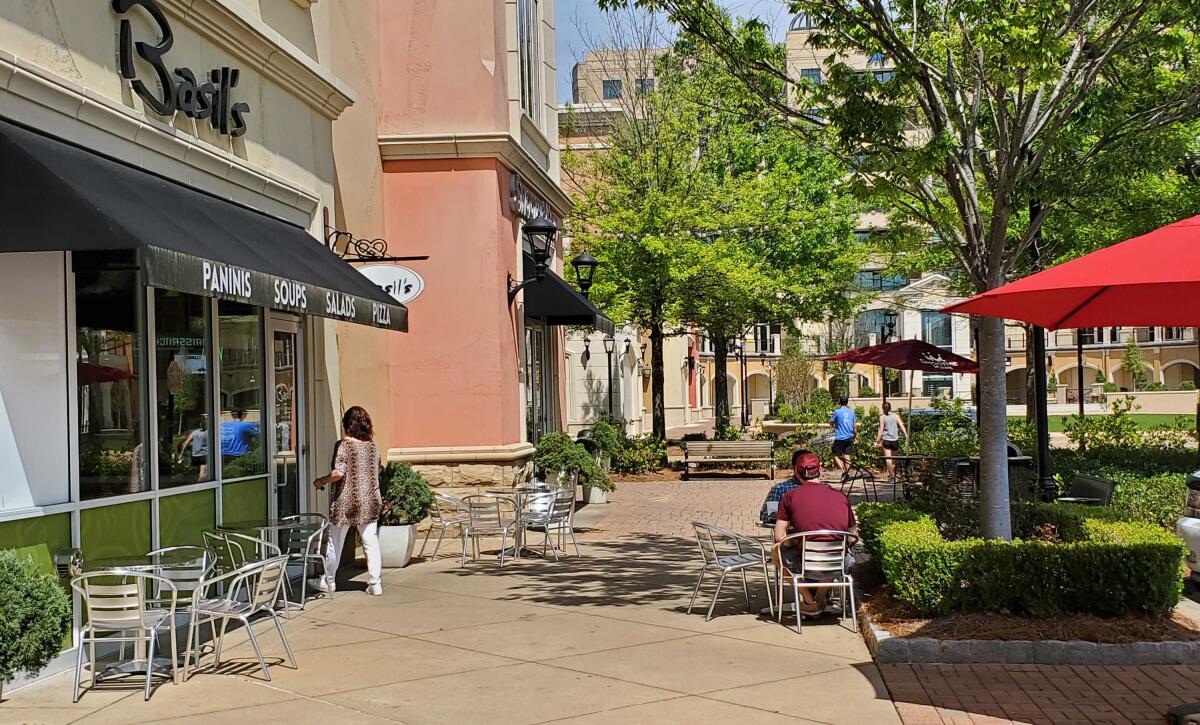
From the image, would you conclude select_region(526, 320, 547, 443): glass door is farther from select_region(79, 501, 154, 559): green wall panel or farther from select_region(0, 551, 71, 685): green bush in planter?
select_region(0, 551, 71, 685): green bush in planter

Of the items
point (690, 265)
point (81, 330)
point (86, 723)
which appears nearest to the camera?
point (86, 723)

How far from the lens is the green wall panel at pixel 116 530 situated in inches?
304

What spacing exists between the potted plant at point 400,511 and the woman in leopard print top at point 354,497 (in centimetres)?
128

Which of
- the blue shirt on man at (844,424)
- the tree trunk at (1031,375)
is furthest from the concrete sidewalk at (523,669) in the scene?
the blue shirt on man at (844,424)

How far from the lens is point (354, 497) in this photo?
10.6 metres

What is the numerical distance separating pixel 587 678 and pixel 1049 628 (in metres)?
3.10

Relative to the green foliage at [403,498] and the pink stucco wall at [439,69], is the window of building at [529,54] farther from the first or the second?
the green foliage at [403,498]

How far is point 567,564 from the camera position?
12.4 meters

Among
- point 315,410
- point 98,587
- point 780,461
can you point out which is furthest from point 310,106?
point 780,461

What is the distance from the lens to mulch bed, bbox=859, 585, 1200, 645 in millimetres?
7445

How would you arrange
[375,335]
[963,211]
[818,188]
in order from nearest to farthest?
1. [963,211]
2. [375,335]
3. [818,188]

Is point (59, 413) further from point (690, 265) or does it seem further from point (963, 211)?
point (690, 265)

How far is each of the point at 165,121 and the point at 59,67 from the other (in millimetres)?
1441

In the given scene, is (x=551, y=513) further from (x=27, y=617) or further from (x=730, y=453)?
(x=730, y=453)
